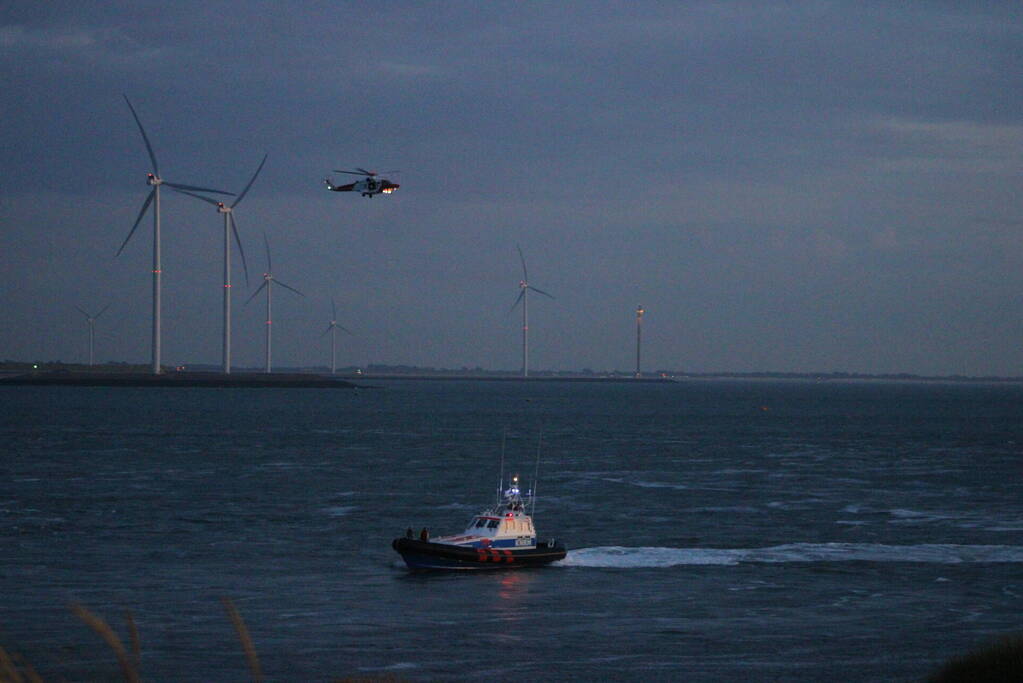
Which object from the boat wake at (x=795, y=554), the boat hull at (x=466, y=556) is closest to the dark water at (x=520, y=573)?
the boat wake at (x=795, y=554)

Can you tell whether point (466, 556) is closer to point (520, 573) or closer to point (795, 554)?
point (520, 573)

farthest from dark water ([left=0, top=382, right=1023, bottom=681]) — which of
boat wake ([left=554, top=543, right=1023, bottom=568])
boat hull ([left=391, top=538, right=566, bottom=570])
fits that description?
boat hull ([left=391, top=538, right=566, bottom=570])

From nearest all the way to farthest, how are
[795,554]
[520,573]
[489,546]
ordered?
[520,573] < [489,546] < [795,554]

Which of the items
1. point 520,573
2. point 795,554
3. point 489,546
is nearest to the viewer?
point 520,573

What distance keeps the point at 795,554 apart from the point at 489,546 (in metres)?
14.8

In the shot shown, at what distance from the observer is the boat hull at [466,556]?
48406mm

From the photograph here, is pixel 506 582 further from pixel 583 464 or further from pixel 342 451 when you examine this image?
pixel 342 451

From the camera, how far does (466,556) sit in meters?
49.2

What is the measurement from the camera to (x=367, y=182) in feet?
262

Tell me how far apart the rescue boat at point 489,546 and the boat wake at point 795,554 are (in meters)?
1.53

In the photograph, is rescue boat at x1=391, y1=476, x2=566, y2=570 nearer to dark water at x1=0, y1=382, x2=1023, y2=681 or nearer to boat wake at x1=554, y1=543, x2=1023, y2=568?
dark water at x1=0, y1=382, x2=1023, y2=681

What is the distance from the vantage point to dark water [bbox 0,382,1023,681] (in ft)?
113

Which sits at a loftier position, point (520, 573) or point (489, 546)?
point (489, 546)

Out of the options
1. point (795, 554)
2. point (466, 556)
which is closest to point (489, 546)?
point (466, 556)
